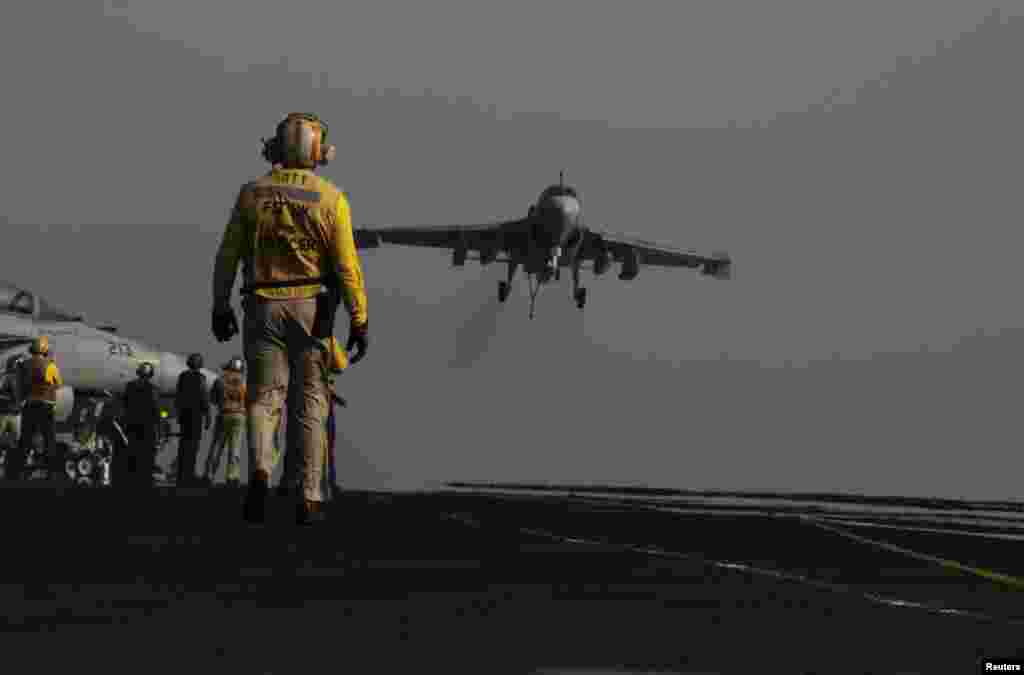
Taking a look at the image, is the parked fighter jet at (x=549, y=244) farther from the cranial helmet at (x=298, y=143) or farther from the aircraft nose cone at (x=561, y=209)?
the cranial helmet at (x=298, y=143)

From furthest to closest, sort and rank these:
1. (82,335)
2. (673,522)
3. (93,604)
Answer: (82,335) < (673,522) < (93,604)

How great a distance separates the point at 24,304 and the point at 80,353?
1.39m

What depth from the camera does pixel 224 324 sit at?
10.8 meters

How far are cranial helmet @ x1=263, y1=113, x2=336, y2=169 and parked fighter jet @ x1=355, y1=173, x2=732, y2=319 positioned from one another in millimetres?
36262

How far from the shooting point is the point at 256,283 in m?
10.5

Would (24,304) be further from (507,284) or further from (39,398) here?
(507,284)

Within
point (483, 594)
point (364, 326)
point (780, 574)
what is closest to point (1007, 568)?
point (780, 574)

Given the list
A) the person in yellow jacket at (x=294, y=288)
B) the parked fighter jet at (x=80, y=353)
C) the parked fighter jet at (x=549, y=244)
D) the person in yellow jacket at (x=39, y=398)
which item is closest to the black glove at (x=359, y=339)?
the person in yellow jacket at (x=294, y=288)

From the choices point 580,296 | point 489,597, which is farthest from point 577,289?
point 489,597

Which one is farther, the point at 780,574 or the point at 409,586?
the point at 780,574

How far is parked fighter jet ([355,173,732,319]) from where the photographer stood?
175 feet

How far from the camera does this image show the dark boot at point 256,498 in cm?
1041

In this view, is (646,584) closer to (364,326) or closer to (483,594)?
(483,594)

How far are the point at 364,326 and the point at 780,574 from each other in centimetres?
368
